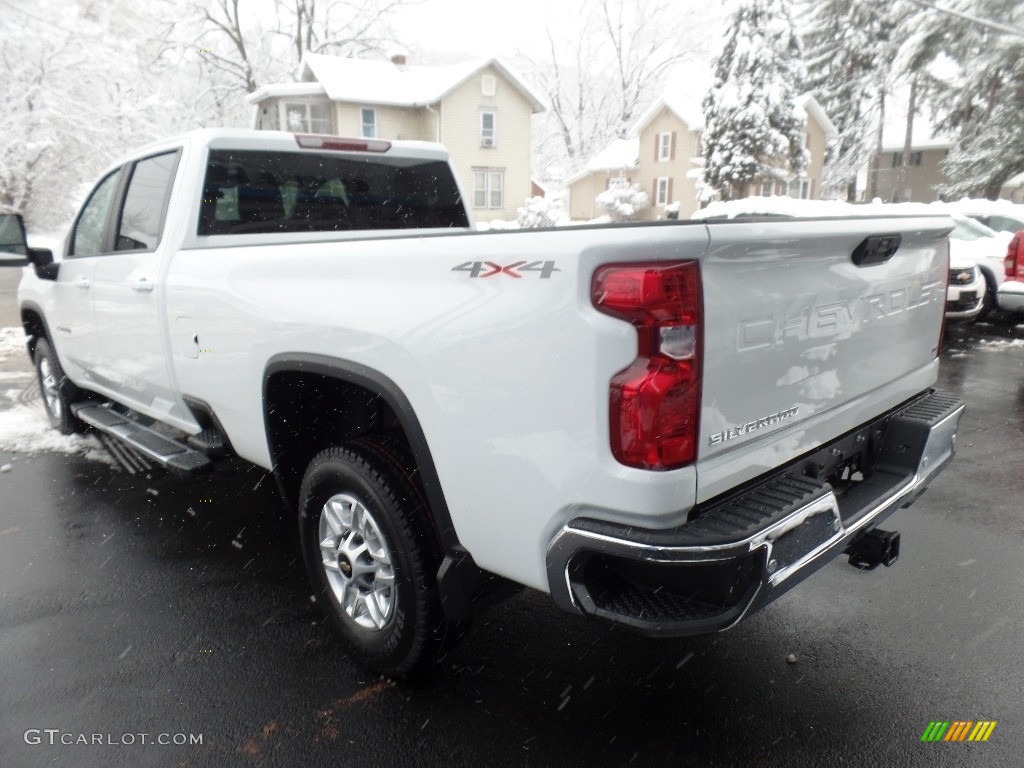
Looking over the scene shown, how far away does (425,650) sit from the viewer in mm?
2641

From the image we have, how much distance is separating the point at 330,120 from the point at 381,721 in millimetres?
32623

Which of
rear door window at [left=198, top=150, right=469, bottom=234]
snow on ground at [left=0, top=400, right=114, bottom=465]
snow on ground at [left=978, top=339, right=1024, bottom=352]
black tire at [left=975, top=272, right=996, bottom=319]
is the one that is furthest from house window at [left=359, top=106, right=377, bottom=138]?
rear door window at [left=198, top=150, right=469, bottom=234]

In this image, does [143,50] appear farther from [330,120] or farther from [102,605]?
[102,605]

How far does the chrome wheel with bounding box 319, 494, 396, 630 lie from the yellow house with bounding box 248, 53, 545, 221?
2976 cm

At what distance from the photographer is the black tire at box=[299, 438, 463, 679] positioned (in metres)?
2.54

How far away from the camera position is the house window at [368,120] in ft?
105

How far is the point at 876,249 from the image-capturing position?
2521 millimetres

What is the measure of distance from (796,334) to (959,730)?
1.48 m

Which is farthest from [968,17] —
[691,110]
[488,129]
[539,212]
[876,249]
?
[691,110]

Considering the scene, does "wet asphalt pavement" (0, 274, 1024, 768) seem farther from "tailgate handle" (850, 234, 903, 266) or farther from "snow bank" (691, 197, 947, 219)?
"snow bank" (691, 197, 947, 219)

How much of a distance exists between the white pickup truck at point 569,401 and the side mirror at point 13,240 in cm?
138

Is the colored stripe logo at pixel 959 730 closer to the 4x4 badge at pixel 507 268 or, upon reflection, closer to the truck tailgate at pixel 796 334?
the truck tailgate at pixel 796 334

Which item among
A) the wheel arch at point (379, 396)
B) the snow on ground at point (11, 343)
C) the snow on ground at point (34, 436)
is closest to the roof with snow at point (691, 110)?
the snow on ground at point (11, 343)

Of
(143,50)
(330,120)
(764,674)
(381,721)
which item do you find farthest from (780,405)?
(143,50)
